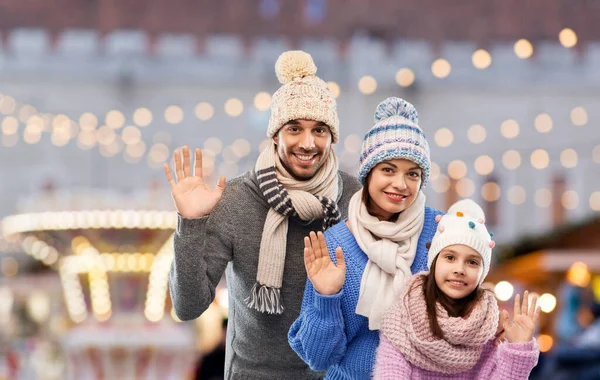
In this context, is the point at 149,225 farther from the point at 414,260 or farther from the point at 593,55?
the point at 593,55

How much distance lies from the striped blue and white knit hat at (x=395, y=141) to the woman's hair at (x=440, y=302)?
0.31m

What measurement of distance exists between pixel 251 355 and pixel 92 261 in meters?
9.47

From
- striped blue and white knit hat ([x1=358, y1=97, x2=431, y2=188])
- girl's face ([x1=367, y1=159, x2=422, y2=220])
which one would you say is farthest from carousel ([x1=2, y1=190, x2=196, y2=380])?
girl's face ([x1=367, y1=159, x2=422, y2=220])

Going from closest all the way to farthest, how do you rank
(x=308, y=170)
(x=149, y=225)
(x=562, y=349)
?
(x=308, y=170)
(x=562, y=349)
(x=149, y=225)

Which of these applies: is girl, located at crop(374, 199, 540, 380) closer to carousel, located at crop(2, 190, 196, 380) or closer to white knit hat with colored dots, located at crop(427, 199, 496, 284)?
white knit hat with colored dots, located at crop(427, 199, 496, 284)

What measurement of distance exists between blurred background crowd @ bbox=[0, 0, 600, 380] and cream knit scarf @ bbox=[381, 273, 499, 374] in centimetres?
1221

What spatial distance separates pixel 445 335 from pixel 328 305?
0.33 m

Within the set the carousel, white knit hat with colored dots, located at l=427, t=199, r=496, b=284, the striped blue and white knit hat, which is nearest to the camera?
white knit hat with colored dots, located at l=427, t=199, r=496, b=284

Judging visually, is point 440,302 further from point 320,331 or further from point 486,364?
point 320,331

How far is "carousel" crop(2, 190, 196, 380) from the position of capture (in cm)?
1266

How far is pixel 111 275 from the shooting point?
1331 cm

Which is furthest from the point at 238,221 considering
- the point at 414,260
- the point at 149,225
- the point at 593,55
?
the point at 593,55

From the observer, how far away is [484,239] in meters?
3.32

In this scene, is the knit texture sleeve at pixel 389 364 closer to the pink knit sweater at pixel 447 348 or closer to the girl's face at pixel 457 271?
the pink knit sweater at pixel 447 348
